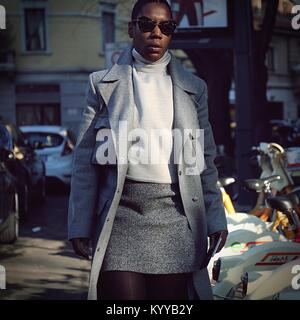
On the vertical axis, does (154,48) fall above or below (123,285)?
above

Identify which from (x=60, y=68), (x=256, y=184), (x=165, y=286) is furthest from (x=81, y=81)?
(x=165, y=286)

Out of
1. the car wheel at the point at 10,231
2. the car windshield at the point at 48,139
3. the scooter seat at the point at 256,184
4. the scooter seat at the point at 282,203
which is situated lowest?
the car wheel at the point at 10,231

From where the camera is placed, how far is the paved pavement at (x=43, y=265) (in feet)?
19.5

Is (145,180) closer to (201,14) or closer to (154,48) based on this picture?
(154,48)

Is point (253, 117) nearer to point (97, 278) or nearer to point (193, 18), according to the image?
point (193, 18)

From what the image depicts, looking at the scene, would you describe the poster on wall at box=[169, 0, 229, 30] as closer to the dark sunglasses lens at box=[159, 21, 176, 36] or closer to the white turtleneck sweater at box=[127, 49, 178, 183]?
the dark sunglasses lens at box=[159, 21, 176, 36]

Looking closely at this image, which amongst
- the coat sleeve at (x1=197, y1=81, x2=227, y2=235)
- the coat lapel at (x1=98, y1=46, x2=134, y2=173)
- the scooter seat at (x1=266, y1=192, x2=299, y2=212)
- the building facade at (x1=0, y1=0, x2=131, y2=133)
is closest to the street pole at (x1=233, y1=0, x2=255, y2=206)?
the scooter seat at (x1=266, y1=192, x2=299, y2=212)

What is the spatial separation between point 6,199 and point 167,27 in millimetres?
5521

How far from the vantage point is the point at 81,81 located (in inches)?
1065

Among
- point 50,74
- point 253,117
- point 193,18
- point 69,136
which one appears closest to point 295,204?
point 193,18

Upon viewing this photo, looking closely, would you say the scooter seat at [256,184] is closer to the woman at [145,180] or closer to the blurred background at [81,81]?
the blurred background at [81,81]

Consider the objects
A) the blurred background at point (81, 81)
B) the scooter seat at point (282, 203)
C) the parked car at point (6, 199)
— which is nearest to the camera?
the scooter seat at point (282, 203)

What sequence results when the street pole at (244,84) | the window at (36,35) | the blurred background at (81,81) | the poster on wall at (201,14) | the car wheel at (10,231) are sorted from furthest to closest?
the window at (36,35), the street pole at (244,84), the poster on wall at (201,14), the blurred background at (81,81), the car wheel at (10,231)

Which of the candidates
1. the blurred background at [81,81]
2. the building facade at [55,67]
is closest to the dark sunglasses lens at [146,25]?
the blurred background at [81,81]
